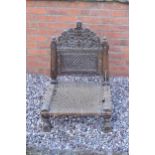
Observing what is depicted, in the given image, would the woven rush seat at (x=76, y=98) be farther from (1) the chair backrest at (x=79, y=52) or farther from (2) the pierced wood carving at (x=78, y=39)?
(2) the pierced wood carving at (x=78, y=39)

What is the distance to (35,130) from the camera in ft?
9.46

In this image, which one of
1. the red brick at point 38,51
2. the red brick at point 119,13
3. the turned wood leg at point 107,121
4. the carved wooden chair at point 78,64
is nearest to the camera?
the turned wood leg at point 107,121

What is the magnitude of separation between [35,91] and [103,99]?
75 centimetres

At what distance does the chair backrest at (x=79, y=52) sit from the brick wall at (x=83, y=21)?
0.50 meters

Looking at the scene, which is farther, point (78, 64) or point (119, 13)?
point (119, 13)

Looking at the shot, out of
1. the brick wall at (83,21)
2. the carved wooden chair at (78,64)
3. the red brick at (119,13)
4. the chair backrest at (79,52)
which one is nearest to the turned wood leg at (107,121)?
the carved wooden chair at (78,64)

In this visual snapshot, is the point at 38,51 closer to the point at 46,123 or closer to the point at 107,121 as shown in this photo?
the point at 46,123

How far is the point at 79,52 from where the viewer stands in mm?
3238

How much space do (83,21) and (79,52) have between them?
0.54 m

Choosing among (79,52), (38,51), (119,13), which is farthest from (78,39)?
(38,51)

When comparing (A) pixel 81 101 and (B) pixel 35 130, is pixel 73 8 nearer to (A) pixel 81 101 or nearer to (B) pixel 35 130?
(A) pixel 81 101

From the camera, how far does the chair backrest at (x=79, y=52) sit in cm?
320

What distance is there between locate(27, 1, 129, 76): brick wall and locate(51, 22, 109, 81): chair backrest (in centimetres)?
50
